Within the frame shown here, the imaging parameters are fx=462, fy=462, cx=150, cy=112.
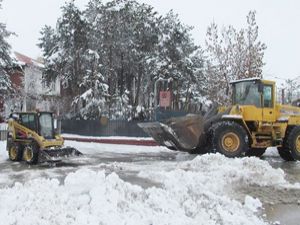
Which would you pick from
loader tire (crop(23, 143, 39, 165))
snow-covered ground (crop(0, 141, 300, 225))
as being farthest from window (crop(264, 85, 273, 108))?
loader tire (crop(23, 143, 39, 165))

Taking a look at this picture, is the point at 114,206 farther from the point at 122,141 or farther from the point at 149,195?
the point at 122,141

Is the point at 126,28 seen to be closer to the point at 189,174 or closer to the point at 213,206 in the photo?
the point at 189,174

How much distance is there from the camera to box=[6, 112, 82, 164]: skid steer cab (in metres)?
14.9

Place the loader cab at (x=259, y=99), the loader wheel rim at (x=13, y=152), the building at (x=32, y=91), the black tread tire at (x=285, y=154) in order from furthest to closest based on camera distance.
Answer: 1. the building at (x=32, y=91)
2. the loader wheel rim at (x=13, y=152)
3. the black tread tire at (x=285, y=154)
4. the loader cab at (x=259, y=99)

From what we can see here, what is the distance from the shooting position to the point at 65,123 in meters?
27.1

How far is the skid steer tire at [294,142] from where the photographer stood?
51.7 ft

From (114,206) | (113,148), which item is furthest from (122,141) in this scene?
(114,206)

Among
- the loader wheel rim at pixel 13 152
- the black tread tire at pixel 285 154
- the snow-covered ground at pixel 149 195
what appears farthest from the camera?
the loader wheel rim at pixel 13 152

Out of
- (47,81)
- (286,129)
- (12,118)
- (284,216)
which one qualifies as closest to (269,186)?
(284,216)

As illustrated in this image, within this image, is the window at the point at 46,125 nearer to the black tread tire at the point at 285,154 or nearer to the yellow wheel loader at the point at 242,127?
the yellow wheel loader at the point at 242,127

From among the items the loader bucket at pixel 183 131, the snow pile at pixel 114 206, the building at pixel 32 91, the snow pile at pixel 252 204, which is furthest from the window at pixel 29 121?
the building at pixel 32 91

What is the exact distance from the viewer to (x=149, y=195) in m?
7.94

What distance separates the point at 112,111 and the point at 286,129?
42.9ft

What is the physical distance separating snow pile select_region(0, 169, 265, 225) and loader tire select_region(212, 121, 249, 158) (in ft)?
20.8
